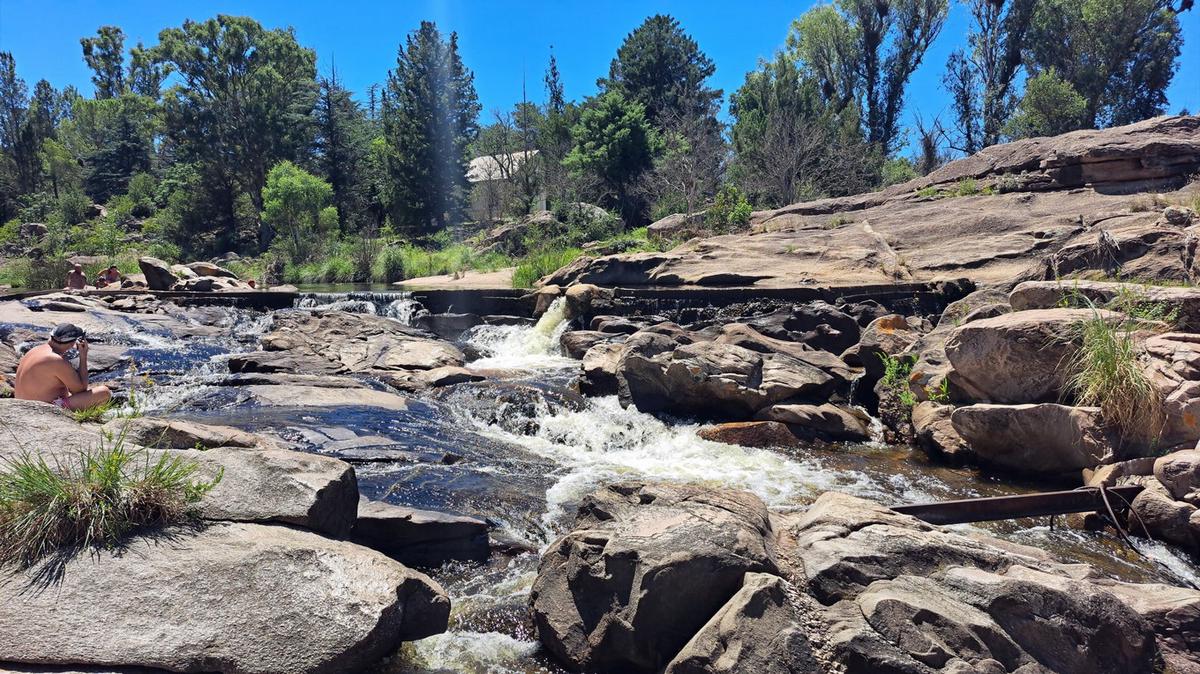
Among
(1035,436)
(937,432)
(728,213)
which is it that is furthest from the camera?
(728,213)

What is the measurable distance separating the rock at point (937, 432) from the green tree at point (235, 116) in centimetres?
3777

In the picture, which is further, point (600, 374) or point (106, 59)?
point (106, 59)

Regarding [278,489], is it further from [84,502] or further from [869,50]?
[869,50]

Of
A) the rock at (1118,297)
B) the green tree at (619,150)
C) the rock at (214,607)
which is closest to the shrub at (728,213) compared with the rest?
the green tree at (619,150)

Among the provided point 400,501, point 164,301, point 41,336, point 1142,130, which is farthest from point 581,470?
point 1142,130

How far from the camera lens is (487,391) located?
8.48m

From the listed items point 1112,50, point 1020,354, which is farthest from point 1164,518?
point 1112,50

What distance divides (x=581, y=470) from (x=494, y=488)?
989mm

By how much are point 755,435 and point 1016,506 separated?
2952 millimetres

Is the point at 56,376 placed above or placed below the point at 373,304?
below

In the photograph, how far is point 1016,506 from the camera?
4391 mm

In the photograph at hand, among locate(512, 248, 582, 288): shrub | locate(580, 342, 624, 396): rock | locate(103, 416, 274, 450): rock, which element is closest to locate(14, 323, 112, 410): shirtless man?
locate(103, 416, 274, 450): rock

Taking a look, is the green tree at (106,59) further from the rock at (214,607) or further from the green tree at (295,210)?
the rock at (214,607)

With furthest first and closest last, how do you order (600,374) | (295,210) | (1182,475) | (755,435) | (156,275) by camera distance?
(295,210)
(156,275)
(600,374)
(755,435)
(1182,475)
